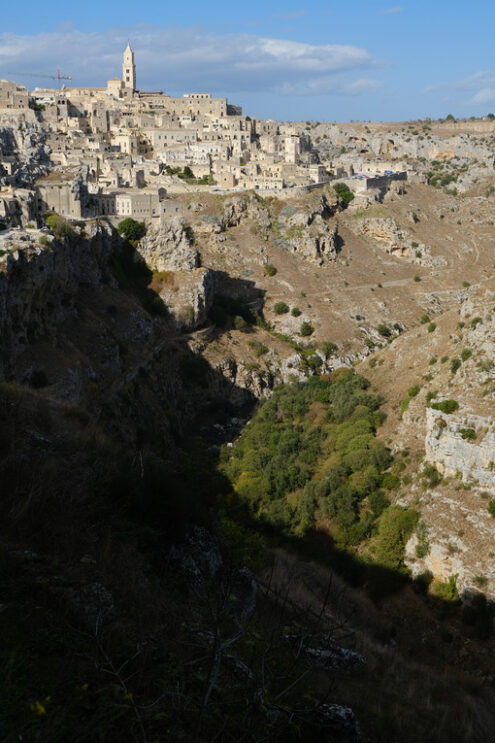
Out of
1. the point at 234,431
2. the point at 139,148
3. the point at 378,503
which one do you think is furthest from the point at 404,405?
the point at 139,148

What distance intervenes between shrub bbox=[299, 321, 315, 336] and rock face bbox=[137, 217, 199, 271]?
802 cm

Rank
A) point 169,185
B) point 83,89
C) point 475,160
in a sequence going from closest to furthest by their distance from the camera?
point 169,185 → point 83,89 → point 475,160

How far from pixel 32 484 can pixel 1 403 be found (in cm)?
247

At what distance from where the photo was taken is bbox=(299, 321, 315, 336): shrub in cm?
4166

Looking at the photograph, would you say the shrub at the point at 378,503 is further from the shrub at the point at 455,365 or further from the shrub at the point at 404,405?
the shrub at the point at 455,365

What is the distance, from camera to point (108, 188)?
46.5 metres

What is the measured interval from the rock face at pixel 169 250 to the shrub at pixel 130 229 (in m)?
0.62

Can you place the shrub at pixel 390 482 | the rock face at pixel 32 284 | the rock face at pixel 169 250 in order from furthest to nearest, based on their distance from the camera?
the rock face at pixel 169 250
the rock face at pixel 32 284
the shrub at pixel 390 482

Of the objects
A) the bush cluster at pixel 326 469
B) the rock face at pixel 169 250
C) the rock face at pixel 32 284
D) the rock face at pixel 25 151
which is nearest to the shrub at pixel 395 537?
the bush cluster at pixel 326 469

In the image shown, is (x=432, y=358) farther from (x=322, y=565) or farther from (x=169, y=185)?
(x=169, y=185)

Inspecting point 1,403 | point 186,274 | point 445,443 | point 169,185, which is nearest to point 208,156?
point 169,185

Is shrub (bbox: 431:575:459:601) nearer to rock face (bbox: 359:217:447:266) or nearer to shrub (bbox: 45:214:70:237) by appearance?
shrub (bbox: 45:214:70:237)

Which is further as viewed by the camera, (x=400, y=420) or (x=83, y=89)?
(x=83, y=89)

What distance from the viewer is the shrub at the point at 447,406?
19.4 meters
